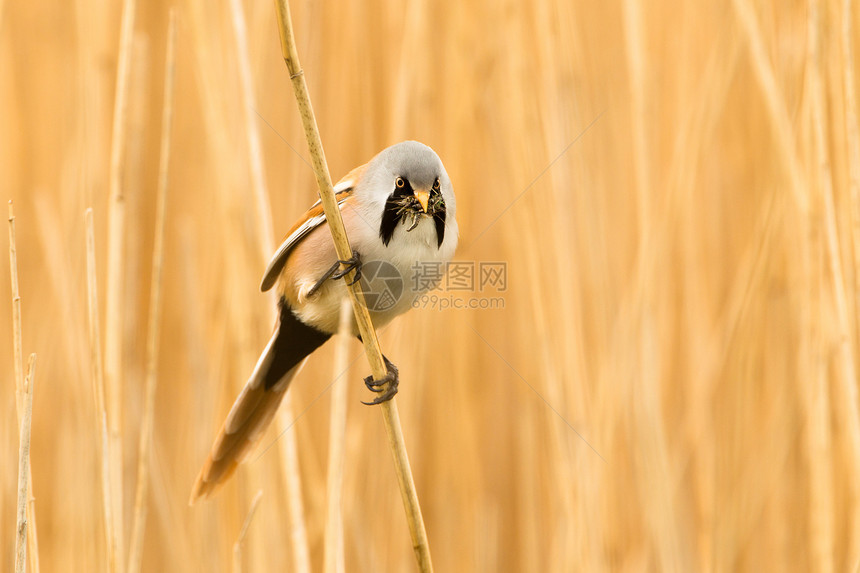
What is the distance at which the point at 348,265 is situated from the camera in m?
1.41

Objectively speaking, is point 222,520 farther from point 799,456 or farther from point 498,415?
point 799,456

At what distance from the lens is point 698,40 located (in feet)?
7.34

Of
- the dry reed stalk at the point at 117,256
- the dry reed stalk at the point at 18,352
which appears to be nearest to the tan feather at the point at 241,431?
the dry reed stalk at the point at 117,256

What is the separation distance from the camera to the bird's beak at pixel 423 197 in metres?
1.48

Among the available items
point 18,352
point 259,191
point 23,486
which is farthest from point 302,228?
point 23,486

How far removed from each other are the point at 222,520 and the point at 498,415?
0.94 meters

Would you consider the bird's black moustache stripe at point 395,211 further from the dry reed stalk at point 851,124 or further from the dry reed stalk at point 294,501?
the dry reed stalk at point 851,124

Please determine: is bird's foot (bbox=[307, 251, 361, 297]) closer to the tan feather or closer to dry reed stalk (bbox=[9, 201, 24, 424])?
the tan feather

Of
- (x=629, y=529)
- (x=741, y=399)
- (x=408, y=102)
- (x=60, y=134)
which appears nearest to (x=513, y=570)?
(x=629, y=529)

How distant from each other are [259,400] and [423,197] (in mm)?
674

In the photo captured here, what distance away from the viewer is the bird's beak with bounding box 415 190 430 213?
1.48m

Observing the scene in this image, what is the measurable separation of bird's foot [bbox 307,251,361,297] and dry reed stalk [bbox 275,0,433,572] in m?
0.07

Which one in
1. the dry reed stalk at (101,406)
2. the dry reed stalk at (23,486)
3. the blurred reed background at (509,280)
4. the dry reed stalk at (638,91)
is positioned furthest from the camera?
the dry reed stalk at (638,91)

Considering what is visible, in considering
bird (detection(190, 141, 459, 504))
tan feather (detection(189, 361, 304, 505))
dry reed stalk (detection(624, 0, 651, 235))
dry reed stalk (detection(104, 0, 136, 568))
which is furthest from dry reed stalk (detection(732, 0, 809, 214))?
dry reed stalk (detection(104, 0, 136, 568))
